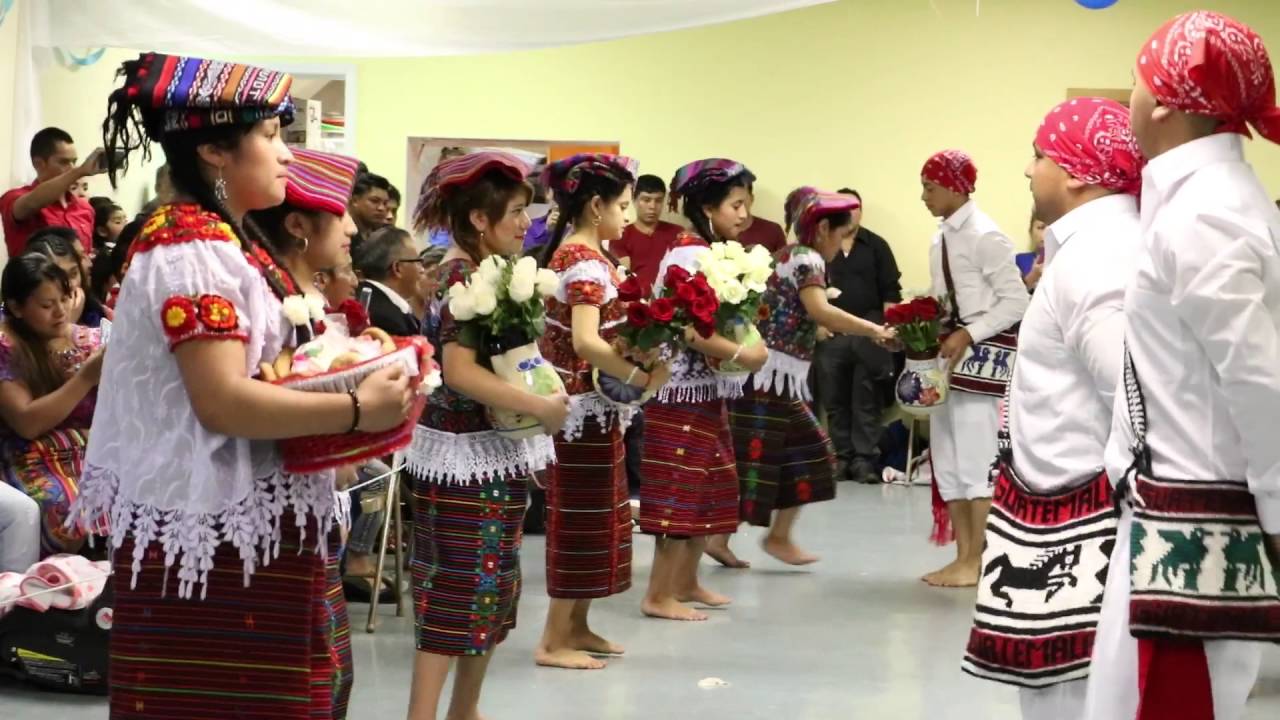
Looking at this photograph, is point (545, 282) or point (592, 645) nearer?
point (545, 282)

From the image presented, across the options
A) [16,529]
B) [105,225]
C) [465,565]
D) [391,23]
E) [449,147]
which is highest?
[449,147]

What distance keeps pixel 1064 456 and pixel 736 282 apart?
2603 mm

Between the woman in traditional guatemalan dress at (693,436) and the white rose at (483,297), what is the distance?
1893 millimetres

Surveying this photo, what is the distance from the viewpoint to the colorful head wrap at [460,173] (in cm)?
395

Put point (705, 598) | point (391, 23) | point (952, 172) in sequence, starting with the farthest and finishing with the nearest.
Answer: point (952, 172) < point (705, 598) < point (391, 23)

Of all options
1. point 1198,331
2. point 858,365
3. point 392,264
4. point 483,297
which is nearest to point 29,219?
point 392,264

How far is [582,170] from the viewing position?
4.88m

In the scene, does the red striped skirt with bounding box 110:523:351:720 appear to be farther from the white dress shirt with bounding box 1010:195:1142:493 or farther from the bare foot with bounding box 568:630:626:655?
the bare foot with bounding box 568:630:626:655

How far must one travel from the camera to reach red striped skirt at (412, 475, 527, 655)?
3.84 meters

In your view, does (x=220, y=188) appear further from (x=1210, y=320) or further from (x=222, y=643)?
Answer: (x=1210, y=320)

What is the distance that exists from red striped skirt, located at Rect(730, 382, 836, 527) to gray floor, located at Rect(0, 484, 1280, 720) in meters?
0.38

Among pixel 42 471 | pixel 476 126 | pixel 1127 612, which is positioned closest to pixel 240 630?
pixel 1127 612

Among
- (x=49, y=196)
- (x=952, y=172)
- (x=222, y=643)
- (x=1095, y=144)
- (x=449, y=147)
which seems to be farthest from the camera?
(x=449, y=147)

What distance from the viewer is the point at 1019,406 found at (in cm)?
299
